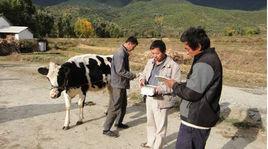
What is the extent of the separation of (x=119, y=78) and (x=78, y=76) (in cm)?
152

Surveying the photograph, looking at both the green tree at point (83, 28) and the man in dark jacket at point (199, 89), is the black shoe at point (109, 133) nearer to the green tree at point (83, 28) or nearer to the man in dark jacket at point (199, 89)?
the man in dark jacket at point (199, 89)

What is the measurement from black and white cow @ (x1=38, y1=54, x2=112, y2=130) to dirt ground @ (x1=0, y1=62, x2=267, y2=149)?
0.72m

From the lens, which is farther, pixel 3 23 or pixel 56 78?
pixel 3 23

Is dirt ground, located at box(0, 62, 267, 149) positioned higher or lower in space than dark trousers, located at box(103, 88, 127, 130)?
lower

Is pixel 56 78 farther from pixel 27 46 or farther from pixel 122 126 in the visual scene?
pixel 27 46

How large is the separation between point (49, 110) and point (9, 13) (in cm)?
7088

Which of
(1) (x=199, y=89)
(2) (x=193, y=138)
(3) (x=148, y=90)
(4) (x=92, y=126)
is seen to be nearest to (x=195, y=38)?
(1) (x=199, y=89)

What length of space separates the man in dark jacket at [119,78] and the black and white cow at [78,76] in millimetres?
1217

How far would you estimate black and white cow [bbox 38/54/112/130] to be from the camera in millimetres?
9000

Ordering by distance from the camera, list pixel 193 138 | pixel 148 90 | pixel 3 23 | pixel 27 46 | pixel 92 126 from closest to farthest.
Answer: pixel 193 138
pixel 148 90
pixel 92 126
pixel 27 46
pixel 3 23

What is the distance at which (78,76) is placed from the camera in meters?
9.66

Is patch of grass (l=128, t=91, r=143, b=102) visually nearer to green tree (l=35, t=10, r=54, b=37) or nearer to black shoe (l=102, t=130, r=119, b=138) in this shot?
black shoe (l=102, t=130, r=119, b=138)

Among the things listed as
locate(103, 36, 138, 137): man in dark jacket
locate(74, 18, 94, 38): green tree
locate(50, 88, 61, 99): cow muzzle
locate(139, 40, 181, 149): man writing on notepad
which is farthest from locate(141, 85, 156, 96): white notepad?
locate(74, 18, 94, 38): green tree

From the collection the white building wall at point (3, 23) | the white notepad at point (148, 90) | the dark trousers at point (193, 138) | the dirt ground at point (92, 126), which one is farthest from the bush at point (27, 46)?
the dark trousers at point (193, 138)
